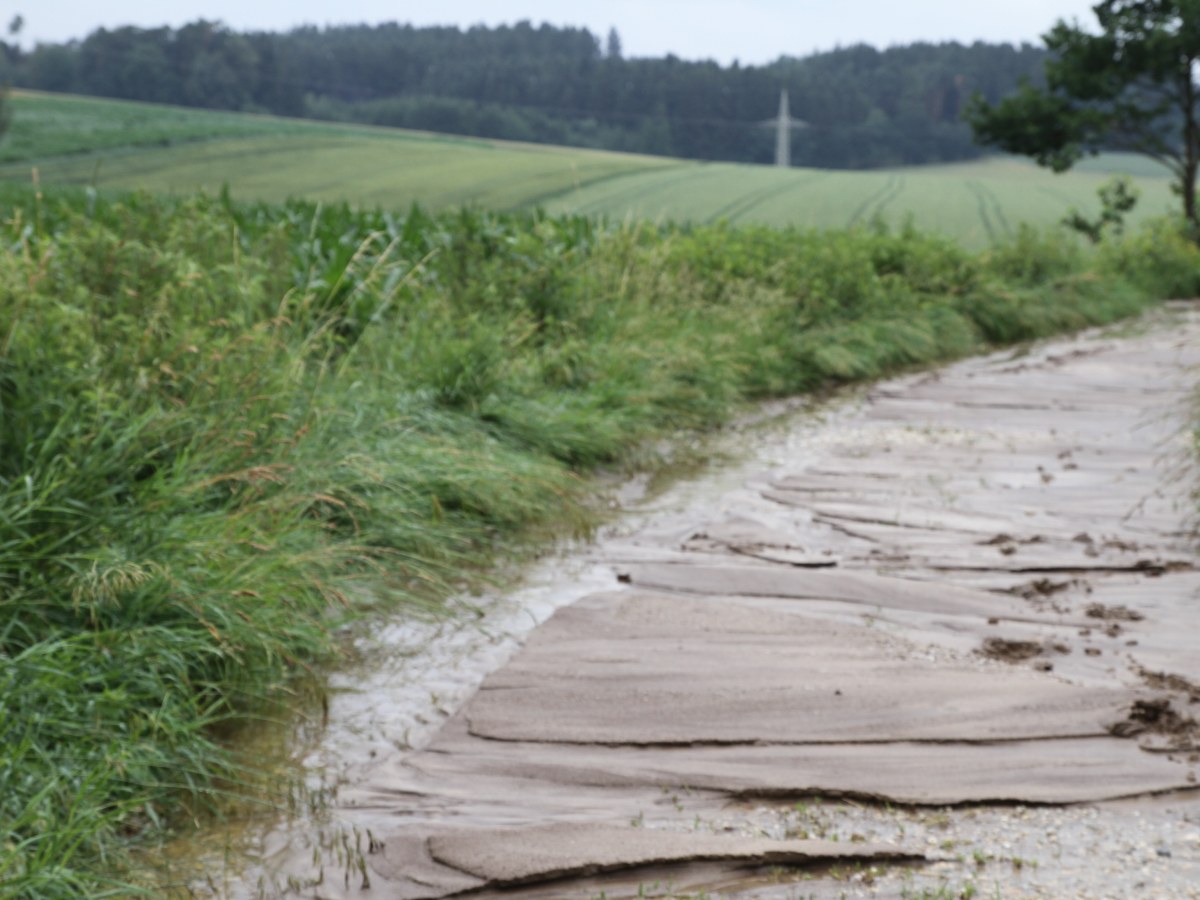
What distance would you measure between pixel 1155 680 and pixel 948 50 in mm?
52339

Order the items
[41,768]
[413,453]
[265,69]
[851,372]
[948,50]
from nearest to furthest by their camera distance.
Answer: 1. [41,768]
2. [413,453]
3. [851,372]
4. [265,69]
5. [948,50]

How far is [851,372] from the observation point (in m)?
8.28

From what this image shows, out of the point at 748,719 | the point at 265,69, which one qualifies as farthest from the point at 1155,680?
the point at 265,69

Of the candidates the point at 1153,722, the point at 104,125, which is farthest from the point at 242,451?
the point at 104,125

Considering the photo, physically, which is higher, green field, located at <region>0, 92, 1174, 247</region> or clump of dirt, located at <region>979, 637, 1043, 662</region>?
green field, located at <region>0, 92, 1174, 247</region>

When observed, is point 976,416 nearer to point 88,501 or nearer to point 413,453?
point 413,453

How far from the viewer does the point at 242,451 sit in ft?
10.9

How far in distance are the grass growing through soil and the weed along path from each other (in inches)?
16.6

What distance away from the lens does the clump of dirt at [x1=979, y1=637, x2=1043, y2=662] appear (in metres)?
3.08

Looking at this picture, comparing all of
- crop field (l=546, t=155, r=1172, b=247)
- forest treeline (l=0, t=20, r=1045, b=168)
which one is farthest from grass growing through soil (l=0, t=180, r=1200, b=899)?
forest treeline (l=0, t=20, r=1045, b=168)

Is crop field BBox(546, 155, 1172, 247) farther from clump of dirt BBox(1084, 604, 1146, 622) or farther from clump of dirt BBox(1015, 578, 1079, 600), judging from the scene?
clump of dirt BBox(1084, 604, 1146, 622)

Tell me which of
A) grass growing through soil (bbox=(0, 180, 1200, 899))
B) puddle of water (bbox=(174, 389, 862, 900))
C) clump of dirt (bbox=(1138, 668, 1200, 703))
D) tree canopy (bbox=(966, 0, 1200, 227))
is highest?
tree canopy (bbox=(966, 0, 1200, 227))

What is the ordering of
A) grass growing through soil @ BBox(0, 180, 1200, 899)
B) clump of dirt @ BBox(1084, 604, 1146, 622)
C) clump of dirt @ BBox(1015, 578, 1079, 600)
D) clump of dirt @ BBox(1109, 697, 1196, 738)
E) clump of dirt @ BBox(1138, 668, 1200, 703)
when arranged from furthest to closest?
clump of dirt @ BBox(1015, 578, 1079, 600), clump of dirt @ BBox(1084, 604, 1146, 622), clump of dirt @ BBox(1138, 668, 1200, 703), clump of dirt @ BBox(1109, 697, 1196, 738), grass growing through soil @ BBox(0, 180, 1200, 899)

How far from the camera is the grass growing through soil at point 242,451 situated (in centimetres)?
222
